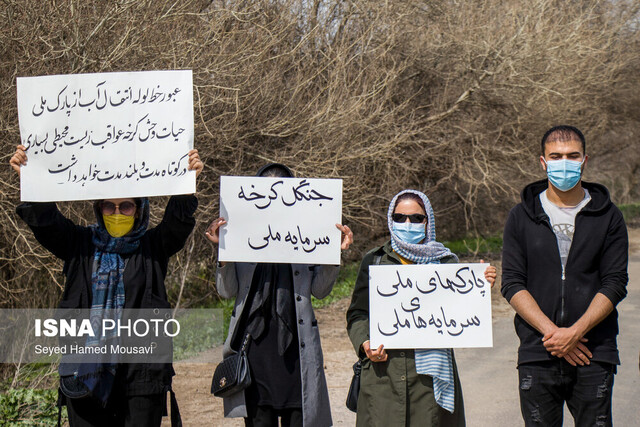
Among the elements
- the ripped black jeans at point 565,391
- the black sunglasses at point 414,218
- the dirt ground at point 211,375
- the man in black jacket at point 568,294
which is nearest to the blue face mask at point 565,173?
the man in black jacket at point 568,294

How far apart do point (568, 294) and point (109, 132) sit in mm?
2446

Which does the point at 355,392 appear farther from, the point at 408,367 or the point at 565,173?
the point at 565,173

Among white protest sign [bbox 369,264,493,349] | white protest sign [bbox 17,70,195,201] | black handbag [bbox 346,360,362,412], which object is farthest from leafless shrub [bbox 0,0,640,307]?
white protest sign [bbox 369,264,493,349]

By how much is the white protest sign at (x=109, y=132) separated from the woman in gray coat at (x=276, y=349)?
44 cm

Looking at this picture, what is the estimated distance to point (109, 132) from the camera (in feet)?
12.8

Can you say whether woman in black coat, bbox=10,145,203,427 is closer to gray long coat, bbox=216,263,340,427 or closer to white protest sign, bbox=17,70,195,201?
white protest sign, bbox=17,70,195,201

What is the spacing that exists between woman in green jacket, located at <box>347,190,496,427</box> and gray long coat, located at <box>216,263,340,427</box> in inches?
7.5

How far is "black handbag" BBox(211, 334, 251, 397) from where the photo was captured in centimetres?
367

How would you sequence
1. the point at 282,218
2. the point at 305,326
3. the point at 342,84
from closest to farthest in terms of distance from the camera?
the point at 305,326
the point at 282,218
the point at 342,84

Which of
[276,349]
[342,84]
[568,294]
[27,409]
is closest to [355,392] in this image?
[276,349]

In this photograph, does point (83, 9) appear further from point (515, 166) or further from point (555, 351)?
point (515, 166)

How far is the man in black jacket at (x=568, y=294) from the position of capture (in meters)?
3.58

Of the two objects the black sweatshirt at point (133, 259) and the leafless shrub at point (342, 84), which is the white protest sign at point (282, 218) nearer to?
the black sweatshirt at point (133, 259)

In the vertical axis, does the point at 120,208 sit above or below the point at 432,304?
above
